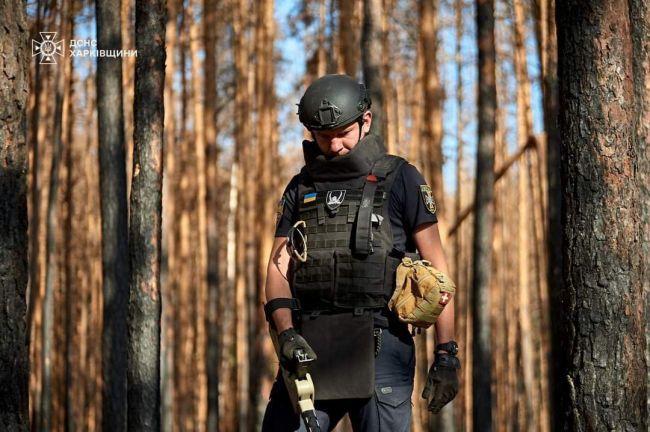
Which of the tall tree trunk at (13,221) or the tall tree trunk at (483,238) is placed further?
the tall tree trunk at (483,238)

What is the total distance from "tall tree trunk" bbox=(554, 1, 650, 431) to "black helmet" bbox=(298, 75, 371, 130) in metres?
0.67

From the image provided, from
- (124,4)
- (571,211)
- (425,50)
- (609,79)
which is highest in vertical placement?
(124,4)

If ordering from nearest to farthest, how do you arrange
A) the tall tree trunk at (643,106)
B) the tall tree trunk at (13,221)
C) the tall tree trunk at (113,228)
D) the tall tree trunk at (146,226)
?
the tall tree trunk at (13,221), the tall tree trunk at (643,106), the tall tree trunk at (146,226), the tall tree trunk at (113,228)

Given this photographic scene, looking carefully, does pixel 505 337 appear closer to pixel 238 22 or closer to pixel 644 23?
pixel 238 22

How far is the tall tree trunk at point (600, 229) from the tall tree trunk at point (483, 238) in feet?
11.5

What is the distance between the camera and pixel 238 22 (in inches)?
424

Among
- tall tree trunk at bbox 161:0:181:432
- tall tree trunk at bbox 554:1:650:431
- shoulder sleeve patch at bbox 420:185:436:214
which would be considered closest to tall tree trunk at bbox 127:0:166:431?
shoulder sleeve patch at bbox 420:185:436:214

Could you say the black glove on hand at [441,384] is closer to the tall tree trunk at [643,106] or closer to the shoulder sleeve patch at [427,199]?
the shoulder sleeve patch at [427,199]

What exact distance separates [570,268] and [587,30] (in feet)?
2.44

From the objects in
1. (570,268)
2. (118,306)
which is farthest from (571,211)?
(118,306)

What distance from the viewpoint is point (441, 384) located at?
274 centimetres

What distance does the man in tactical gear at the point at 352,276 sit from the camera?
2752 mm

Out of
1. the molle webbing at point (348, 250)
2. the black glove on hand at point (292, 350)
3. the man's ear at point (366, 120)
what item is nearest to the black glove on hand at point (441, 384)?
the molle webbing at point (348, 250)

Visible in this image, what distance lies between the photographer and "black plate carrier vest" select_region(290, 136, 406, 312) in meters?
2.78
